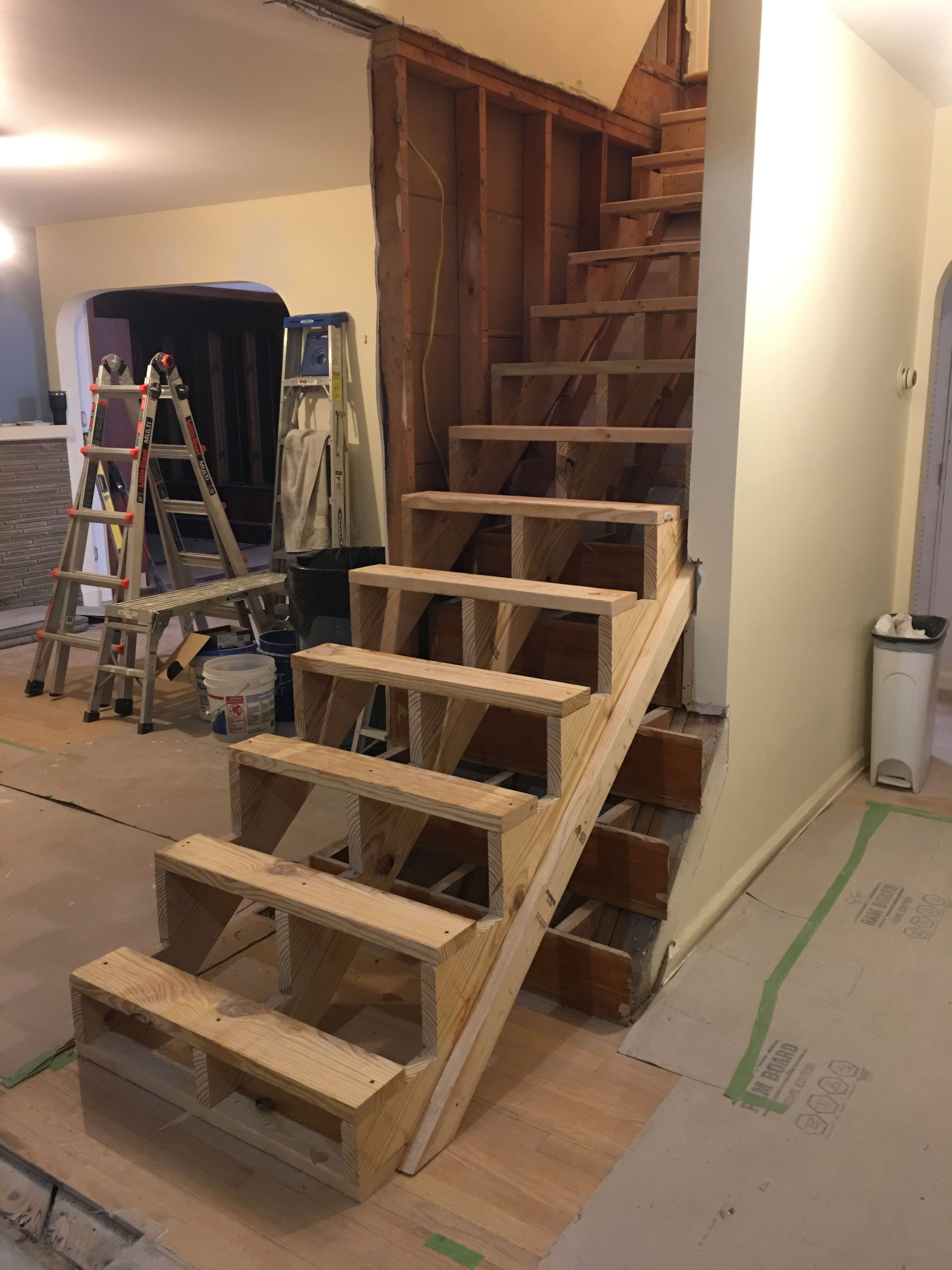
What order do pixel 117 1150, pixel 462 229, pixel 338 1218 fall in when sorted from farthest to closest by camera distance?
pixel 462 229 → pixel 117 1150 → pixel 338 1218

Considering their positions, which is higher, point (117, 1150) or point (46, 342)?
point (46, 342)

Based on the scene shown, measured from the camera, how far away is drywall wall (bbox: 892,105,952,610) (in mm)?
3398

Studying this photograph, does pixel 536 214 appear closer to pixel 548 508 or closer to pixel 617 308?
pixel 617 308

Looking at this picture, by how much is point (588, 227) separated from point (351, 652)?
6.84 feet

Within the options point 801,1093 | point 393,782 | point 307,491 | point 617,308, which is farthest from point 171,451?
point 801,1093

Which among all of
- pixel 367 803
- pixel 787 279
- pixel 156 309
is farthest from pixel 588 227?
pixel 156 309

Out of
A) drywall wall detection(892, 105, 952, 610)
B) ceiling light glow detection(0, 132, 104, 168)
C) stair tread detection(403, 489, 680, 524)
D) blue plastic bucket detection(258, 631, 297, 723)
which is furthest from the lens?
blue plastic bucket detection(258, 631, 297, 723)

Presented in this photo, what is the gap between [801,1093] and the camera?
196 cm

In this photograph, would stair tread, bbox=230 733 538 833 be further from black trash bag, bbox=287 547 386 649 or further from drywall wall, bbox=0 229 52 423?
drywall wall, bbox=0 229 52 423

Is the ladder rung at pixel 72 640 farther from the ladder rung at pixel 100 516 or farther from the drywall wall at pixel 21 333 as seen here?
→ the drywall wall at pixel 21 333

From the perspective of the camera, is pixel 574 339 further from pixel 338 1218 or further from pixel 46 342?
pixel 46 342

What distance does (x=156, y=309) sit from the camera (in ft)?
29.2

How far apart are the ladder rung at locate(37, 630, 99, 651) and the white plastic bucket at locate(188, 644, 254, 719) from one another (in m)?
0.42

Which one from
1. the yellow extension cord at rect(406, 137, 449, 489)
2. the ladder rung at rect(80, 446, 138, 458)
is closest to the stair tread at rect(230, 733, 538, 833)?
the yellow extension cord at rect(406, 137, 449, 489)
